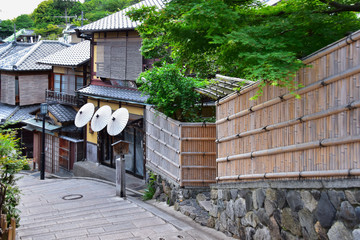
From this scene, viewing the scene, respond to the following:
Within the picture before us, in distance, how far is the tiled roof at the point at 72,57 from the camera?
27.3 metres

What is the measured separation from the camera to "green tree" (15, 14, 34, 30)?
86750mm

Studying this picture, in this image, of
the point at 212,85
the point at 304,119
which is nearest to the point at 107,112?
the point at 212,85

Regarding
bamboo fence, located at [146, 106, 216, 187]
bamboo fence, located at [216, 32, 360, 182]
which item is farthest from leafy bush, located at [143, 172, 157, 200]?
bamboo fence, located at [216, 32, 360, 182]

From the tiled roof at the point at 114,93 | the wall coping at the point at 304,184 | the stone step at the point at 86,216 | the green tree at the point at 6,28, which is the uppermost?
the green tree at the point at 6,28

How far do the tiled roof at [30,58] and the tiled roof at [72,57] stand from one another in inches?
140

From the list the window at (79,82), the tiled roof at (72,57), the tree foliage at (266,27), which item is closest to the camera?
the tree foliage at (266,27)

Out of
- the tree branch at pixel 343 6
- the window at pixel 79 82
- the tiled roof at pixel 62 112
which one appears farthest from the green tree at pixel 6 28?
A: the tree branch at pixel 343 6

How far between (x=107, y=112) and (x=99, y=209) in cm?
849

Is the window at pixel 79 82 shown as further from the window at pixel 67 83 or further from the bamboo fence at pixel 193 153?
the bamboo fence at pixel 193 153

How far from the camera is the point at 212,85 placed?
472 inches

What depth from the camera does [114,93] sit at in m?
22.0

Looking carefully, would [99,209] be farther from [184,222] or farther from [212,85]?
[212,85]

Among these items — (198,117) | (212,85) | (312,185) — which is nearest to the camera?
(312,185)

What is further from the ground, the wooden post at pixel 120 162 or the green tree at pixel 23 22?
the green tree at pixel 23 22
